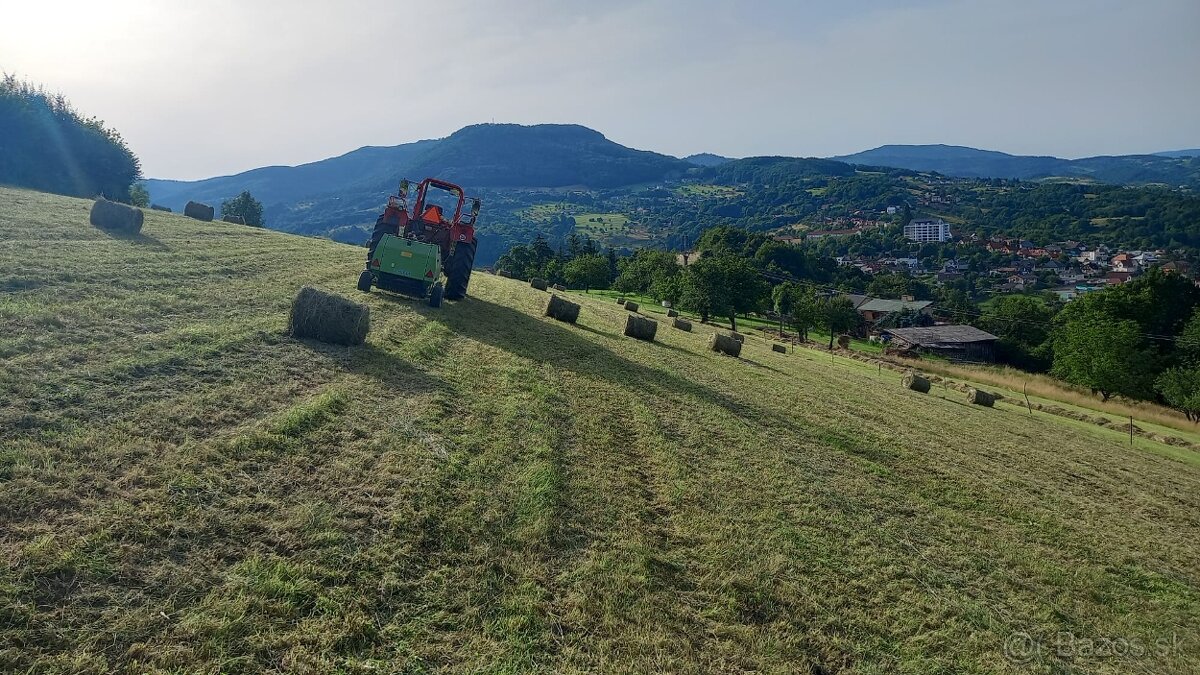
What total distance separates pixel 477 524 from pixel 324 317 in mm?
5858

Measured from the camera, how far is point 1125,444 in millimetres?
17875

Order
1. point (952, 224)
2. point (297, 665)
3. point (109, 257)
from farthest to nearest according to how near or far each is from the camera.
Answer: point (952, 224) → point (109, 257) → point (297, 665)

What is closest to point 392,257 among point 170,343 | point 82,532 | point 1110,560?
point 170,343

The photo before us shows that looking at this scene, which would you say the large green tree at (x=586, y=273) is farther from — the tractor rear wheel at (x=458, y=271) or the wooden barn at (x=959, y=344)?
the tractor rear wheel at (x=458, y=271)

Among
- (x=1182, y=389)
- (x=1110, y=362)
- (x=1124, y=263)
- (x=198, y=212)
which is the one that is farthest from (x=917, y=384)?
(x=1124, y=263)

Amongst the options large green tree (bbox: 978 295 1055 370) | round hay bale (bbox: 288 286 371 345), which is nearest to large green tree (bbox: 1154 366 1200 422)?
large green tree (bbox: 978 295 1055 370)

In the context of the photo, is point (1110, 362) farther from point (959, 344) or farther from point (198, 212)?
point (198, 212)

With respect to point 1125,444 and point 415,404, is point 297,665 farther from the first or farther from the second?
point 1125,444

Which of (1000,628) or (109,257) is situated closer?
(1000,628)

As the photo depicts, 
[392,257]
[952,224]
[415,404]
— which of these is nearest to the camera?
[415,404]

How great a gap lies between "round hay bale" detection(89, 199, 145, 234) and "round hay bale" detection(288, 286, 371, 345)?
530 inches

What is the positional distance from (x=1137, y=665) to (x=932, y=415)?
11.9 metres

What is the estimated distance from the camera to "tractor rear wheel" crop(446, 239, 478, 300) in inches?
656

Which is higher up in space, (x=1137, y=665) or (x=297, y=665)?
(x=297, y=665)
